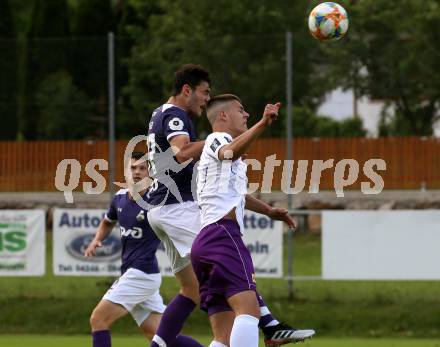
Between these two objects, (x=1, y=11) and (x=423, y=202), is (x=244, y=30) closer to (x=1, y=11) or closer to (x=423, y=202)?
(x=423, y=202)

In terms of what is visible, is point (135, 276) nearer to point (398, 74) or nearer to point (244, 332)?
point (244, 332)

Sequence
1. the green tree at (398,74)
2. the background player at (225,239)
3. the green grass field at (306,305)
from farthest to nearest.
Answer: the green tree at (398,74) < the green grass field at (306,305) < the background player at (225,239)

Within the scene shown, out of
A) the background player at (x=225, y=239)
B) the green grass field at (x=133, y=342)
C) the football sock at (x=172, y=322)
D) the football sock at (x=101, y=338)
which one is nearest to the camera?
the background player at (x=225, y=239)

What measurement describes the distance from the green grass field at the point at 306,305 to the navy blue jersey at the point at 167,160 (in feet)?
18.4

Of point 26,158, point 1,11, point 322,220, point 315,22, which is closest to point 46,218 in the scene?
point 26,158

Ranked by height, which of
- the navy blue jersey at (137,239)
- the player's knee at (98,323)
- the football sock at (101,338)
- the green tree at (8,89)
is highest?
the green tree at (8,89)

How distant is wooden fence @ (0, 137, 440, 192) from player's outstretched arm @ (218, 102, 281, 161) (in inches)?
297

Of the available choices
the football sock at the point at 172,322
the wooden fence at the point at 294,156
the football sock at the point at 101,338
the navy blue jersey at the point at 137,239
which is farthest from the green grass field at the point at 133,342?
the football sock at the point at 172,322

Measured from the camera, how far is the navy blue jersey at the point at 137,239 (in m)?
9.96

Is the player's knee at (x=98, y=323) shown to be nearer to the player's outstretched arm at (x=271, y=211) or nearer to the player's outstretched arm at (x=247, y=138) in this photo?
the player's outstretched arm at (x=271, y=211)

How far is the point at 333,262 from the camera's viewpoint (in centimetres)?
1429

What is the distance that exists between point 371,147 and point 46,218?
4620mm


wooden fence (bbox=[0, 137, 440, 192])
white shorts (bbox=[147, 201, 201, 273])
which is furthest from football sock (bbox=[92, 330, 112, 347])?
wooden fence (bbox=[0, 137, 440, 192])

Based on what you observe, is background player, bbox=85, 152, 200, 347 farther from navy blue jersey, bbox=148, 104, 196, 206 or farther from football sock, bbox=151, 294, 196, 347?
navy blue jersey, bbox=148, 104, 196, 206
